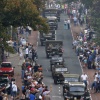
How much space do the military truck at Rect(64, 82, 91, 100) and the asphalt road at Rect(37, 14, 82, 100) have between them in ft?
5.21

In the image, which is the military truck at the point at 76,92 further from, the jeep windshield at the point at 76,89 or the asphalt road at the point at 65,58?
the asphalt road at the point at 65,58

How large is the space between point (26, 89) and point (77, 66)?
1919cm

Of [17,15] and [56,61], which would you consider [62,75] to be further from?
[56,61]

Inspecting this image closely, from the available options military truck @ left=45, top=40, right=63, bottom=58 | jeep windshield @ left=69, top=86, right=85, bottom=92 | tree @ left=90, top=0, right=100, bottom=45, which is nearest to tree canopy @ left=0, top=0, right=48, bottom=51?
jeep windshield @ left=69, top=86, right=85, bottom=92

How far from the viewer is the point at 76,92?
5691cm

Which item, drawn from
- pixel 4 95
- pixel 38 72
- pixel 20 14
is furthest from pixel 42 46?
pixel 4 95

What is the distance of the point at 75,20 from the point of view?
108 meters

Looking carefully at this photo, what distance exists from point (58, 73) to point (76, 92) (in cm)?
864

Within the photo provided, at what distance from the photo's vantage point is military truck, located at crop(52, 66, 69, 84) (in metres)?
64.6

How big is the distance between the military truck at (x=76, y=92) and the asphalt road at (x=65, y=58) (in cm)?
159

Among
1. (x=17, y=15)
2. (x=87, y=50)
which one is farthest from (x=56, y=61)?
(x=17, y=15)

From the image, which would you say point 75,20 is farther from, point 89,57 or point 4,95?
point 4,95

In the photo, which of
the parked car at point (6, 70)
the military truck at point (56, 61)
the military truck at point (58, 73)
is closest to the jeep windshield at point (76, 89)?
the military truck at point (58, 73)

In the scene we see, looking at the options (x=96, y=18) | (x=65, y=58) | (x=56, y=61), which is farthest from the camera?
(x=96, y=18)
